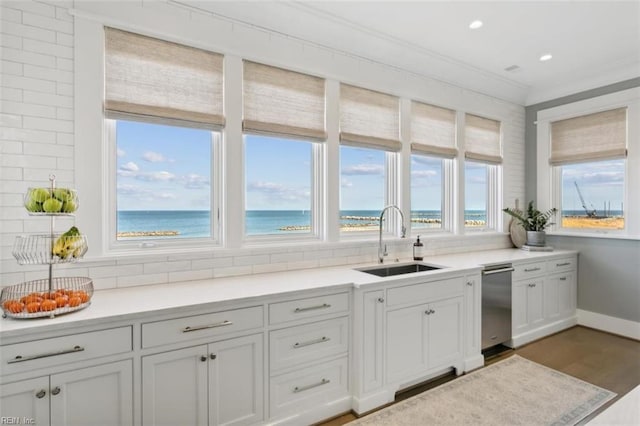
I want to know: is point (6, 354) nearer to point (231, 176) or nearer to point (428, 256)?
point (231, 176)

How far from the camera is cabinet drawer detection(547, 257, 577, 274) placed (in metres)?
3.77

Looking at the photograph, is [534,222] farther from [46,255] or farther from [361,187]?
[46,255]

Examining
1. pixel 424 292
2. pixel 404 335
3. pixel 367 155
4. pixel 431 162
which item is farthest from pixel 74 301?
pixel 431 162

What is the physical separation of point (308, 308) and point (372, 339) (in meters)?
0.56

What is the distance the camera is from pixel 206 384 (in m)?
1.82

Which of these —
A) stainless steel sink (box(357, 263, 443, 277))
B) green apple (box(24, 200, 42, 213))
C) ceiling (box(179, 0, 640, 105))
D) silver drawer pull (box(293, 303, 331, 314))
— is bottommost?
silver drawer pull (box(293, 303, 331, 314))

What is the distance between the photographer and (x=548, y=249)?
13.2 feet

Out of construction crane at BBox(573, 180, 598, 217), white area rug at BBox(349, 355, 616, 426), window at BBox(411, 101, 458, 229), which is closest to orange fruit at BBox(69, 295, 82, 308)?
white area rug at BBox(349, 355, 616, 426)

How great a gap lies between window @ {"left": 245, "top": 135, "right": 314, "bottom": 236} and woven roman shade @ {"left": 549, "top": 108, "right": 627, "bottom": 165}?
3463 mm

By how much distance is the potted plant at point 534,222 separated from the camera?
408cm

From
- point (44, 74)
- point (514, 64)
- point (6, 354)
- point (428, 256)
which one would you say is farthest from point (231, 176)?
point (514, 64)

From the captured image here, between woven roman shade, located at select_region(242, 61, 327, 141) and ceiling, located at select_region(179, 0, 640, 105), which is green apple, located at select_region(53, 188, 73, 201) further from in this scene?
ceiling, located at select_region(179, 0, 640, 105)

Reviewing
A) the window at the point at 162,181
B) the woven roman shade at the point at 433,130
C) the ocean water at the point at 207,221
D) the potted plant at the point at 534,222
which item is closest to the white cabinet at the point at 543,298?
the potted plant at the point at 534,222

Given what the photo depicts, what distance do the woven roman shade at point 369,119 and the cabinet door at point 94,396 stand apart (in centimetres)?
242
